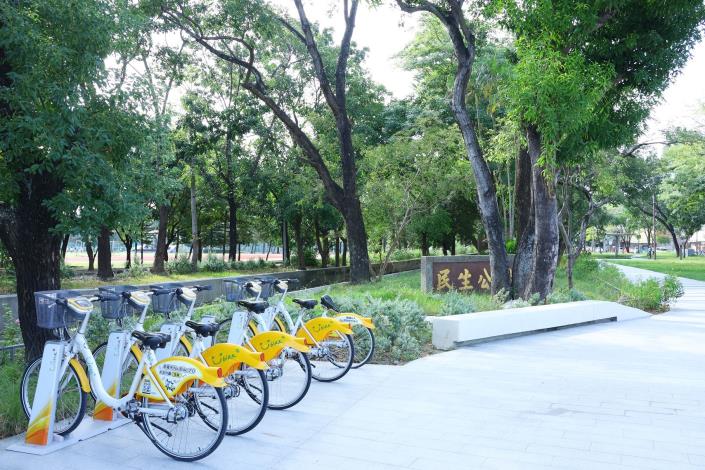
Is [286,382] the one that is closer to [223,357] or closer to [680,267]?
[223,357]

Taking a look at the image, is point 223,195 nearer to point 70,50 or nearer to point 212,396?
point 70,50

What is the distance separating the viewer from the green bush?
29.1 ft

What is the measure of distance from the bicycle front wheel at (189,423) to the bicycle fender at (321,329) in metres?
2.05

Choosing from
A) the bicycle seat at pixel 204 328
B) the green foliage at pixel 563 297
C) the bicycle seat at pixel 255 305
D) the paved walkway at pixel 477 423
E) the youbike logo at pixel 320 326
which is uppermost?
the bicycle seat at pixel 255 305

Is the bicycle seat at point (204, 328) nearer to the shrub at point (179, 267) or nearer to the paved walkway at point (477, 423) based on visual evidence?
the paved walkway at point (477, 423)

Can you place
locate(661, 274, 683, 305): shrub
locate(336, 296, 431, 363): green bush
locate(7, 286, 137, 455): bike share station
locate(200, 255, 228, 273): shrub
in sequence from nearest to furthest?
locate(7, 286, 137, 455): bike share station
locate(336, 296, 431, 363): green bush
locate(661, 274, 683, 305): shrub
locate(200, 255, 228, 273): shrub

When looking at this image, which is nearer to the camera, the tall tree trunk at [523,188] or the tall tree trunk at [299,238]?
the tall tree trunk at [523,188]

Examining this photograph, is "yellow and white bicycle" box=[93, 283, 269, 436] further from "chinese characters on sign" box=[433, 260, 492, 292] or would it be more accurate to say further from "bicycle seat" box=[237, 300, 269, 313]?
"chinese characters on sign" box=[433, 260, 492, 292]

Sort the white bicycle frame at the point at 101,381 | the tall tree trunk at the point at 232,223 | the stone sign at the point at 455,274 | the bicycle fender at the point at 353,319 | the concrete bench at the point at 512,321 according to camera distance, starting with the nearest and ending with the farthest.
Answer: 1. the white bicycle frame at the point at 101,381
2. the bicycle fender at the point at 353,319
3. the concrete bench at the point at 512,321
4. the stone sign at the point at 455,274
5. the tall tree trunk at the point at 232,223

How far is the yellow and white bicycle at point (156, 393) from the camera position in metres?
4.88

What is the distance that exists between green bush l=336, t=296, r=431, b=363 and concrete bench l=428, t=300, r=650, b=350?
281 mm

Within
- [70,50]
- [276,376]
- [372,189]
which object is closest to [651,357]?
[276,376]

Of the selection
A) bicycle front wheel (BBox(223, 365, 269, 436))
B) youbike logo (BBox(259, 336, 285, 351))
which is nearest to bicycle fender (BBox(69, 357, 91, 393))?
bicycle front wheel (BBox(223, 365, 269, 436))

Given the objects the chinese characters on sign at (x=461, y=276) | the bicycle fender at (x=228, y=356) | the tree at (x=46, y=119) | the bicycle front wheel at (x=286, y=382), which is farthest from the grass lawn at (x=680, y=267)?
the bicycle fender at (x=228, y=356)
